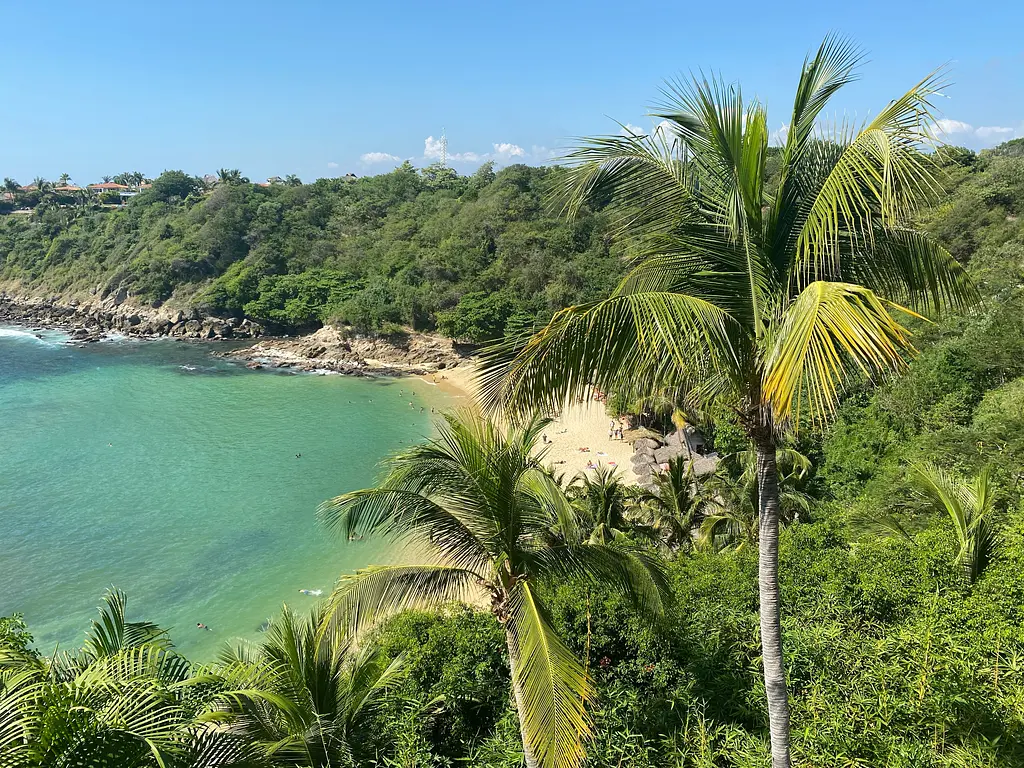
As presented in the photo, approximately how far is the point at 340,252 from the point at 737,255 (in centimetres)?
4601

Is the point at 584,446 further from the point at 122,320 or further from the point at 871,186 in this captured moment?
the point at 122,320

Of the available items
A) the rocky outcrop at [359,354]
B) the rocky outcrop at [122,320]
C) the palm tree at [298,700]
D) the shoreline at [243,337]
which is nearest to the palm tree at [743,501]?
the palm tree at [298,700]

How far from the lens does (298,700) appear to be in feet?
17.0

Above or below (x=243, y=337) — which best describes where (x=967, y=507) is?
below

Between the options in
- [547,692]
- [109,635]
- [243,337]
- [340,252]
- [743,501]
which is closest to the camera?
[547,692]

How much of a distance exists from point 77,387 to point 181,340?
11.2 meters

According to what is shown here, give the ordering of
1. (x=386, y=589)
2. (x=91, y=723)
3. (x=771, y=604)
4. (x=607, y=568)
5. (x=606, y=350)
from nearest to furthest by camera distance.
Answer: (x=91, y=723) → (x=606, y=350) → (x=771, y=604) → (x=386, y=589) → (x=607, y=568)

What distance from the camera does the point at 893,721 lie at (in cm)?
468

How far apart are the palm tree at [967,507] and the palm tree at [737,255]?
465 centimetres

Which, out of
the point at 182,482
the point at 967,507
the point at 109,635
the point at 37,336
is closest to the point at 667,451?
the point at 967,507

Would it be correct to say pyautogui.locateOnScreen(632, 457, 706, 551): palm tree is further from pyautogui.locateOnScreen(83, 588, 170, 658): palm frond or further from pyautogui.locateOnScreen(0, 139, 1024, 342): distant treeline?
pyautogui.locateOnScreen(0, 139, 1024, 342): distant treeline

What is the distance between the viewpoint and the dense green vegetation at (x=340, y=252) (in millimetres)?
35656

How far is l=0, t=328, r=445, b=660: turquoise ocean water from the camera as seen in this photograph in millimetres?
14305

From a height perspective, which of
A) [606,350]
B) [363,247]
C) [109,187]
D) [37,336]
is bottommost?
[37,336]
